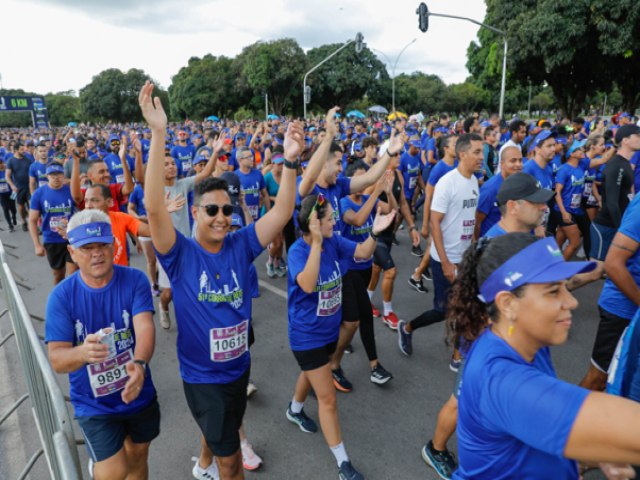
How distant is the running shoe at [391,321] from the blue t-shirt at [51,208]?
14.5 ft

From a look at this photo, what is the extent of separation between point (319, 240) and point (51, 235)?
15.4 feet

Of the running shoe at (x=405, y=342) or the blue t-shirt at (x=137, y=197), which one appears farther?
the blue t-shirt at (x=137, y=197)

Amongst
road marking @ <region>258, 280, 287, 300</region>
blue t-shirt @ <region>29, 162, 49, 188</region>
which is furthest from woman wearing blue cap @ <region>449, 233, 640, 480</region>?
blue t-shirt @ <region>29, 162, 49, 188</region>

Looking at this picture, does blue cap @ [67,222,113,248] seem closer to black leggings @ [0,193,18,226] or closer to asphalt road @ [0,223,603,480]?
asphalt road @ [0,223,603,480]

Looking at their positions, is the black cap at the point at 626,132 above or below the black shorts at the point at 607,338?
above

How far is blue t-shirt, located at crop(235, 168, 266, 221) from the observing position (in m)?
7.15

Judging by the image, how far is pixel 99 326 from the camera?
2.59 meters

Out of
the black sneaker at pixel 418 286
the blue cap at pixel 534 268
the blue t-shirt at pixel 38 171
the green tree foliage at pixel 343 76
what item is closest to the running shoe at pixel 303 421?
the blue cap at pixel 534 268

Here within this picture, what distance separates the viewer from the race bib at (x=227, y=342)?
266 cm

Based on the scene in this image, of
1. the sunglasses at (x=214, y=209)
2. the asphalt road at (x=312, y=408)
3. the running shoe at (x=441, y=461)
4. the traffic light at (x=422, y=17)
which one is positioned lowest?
the asphalt road at (x=312, y=408)

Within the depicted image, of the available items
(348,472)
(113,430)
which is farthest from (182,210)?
(348,472)

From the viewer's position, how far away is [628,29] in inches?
757

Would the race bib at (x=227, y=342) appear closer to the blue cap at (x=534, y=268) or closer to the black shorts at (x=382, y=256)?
the blue cap at (x=534, y=268)

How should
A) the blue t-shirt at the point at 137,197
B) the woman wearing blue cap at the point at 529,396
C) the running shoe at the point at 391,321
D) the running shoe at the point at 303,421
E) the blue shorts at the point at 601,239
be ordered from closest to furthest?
the woman wearing blue cap at the point at 529,396 < the running shoe at the point at 303,421 < the blue shorts at the point at 601,239 < the running shoe at the point at 391,321 < the blue t-shirt at the point at 137,197
